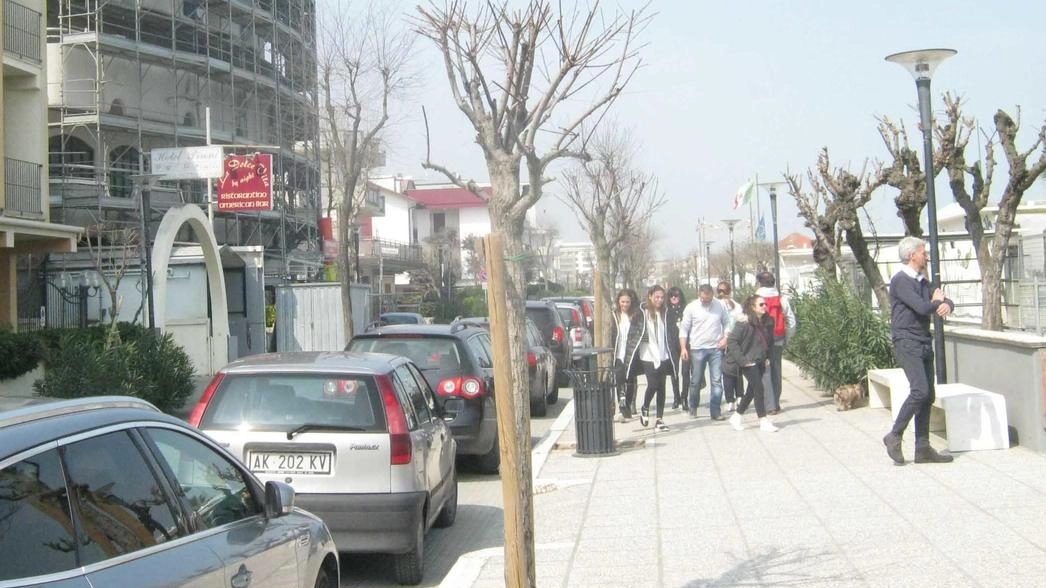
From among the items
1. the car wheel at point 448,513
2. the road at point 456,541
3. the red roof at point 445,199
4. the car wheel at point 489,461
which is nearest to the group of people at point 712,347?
the car wheel at point 489,461

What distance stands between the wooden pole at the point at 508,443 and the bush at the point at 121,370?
10682 millimetres

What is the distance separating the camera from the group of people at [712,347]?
43.0 feet

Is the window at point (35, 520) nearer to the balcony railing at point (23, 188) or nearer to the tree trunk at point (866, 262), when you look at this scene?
the tree trunk at point (866, 262)

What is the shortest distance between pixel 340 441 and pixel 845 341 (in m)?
9.53

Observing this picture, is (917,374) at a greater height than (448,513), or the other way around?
(917,374)

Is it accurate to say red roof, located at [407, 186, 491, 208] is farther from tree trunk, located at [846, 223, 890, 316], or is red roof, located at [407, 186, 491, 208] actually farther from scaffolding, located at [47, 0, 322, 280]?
tree trunk, located at [846, 223, 890, 316]

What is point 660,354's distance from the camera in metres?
13.7

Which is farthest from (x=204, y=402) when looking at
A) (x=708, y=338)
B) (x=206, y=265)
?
(x=206, y=265)

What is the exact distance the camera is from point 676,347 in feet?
51.0

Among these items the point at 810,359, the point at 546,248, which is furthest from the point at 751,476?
the point at 546,248

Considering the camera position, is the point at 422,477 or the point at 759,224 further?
the point at 759,224

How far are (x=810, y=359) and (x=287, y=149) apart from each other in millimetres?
32435

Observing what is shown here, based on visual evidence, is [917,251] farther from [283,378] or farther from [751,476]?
[283,378]

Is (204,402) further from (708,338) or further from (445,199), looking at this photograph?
(445,199)
